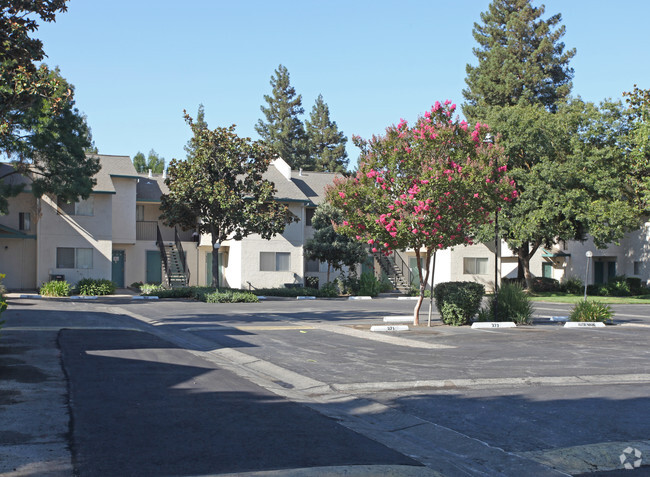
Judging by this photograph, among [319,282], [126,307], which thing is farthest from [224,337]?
[319,282]

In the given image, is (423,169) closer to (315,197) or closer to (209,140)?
(209,140)

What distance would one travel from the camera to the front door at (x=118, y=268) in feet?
136

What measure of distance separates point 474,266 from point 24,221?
29.7m

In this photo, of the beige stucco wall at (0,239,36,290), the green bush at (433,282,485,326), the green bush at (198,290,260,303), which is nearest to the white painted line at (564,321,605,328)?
the green bush at (433,282,485,326)

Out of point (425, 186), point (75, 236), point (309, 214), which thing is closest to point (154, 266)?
point (75, 236)

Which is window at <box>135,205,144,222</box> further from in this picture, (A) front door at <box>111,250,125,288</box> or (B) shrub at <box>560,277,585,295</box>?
(B) shrub at <box>560,277,585,295</box>

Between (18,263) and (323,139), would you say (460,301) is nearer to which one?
(18,263)

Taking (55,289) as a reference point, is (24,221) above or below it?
above

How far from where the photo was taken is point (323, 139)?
72.4m

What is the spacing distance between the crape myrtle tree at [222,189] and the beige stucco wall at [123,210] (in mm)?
7666

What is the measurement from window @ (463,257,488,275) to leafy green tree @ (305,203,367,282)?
10659 mm

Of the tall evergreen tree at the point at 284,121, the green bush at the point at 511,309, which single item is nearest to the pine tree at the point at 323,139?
the tall evergreen tree at the point at 284,121

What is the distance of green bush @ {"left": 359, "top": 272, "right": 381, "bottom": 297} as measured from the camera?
1561 inches

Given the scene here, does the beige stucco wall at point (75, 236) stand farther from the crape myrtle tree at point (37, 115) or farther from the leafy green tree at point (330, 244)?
the leafy green tree at point (330, 244)
